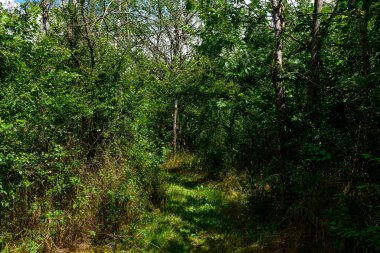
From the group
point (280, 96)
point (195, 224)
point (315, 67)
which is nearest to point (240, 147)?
point (195, 224)

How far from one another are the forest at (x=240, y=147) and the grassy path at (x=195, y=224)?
4 cm

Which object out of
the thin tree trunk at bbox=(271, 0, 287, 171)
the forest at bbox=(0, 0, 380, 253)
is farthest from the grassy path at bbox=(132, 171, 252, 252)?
the thin tree trunk at bbox=(271, 0, 287, 171)

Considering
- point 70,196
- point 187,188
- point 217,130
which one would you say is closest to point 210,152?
point 217,130

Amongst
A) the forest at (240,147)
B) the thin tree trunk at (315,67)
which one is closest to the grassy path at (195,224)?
the forest at (240,147)

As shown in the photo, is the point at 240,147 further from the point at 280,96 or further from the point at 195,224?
the point at 280,96

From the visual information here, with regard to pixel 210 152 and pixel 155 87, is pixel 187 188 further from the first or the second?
pixel 155 87

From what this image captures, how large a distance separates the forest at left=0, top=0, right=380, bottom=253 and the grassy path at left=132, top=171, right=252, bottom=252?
39mm

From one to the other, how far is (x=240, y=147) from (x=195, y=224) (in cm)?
248

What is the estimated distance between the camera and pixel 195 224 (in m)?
6.46

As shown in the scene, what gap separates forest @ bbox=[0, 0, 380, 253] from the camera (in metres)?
3.86

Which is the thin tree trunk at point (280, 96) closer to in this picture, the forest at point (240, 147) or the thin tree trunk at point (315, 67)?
the forest at point (240, 147)

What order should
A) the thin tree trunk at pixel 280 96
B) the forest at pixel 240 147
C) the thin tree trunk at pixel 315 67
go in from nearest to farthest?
the forest at pixel 240 147, the thin tree trunk at pixel 315 67, the thin tree trunk at pixel 280 96

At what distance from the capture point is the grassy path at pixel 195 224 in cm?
540

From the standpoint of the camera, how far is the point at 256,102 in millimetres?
5539
